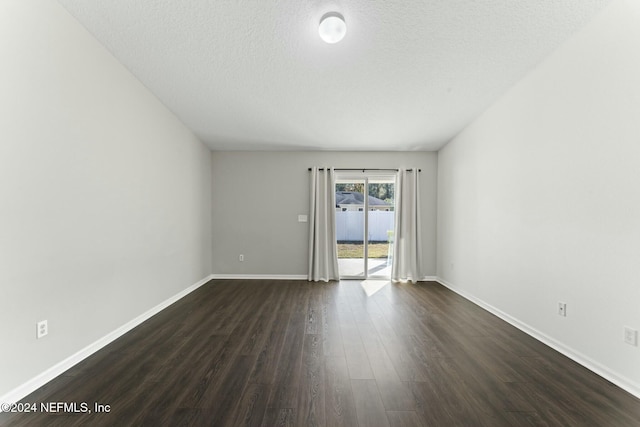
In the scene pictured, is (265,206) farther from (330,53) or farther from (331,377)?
(331,377)

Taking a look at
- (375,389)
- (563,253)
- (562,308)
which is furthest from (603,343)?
(375,389)

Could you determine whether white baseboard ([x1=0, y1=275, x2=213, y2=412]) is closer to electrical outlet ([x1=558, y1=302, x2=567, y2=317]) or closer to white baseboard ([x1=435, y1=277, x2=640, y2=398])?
white baseboard ([x1=435, y1=277, x2=640, y2=398])

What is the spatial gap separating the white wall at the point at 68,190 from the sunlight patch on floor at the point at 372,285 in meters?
3.02

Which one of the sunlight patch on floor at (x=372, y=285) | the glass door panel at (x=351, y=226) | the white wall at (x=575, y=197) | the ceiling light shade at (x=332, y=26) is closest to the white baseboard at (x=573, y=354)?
the white wall at (x=575, y=197)

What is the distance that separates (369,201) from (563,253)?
10.4 feet

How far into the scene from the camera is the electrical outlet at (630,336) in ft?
6.06

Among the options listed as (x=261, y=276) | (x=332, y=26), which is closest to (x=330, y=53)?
(x=332, y=26)

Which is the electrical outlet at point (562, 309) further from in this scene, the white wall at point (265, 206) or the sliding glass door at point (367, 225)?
the white wall at point (265, 206)

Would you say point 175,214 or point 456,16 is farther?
point 175,214

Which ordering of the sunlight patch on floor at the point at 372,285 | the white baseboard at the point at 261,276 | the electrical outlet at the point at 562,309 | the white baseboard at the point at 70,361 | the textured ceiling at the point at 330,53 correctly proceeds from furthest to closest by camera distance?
1. the white baseboard at the point at 261,276
2. the sunlight patch on floor at the point at 372,285
3. the electrical outlet at the point at 562,309
4. the textured ceiling at the point at 330,53
5. the white baseboard at the point at 70,361

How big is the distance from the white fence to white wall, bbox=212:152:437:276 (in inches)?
27.1

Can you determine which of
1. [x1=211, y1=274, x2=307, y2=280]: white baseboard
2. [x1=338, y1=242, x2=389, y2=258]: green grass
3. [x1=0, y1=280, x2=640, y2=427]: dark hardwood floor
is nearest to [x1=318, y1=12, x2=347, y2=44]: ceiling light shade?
[x1=0, y1=280, x2=640, y2=427]: dark hardwood floor

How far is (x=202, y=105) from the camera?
3.51 m

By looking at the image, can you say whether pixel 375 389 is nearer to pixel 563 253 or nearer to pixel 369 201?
pixel 563 253
